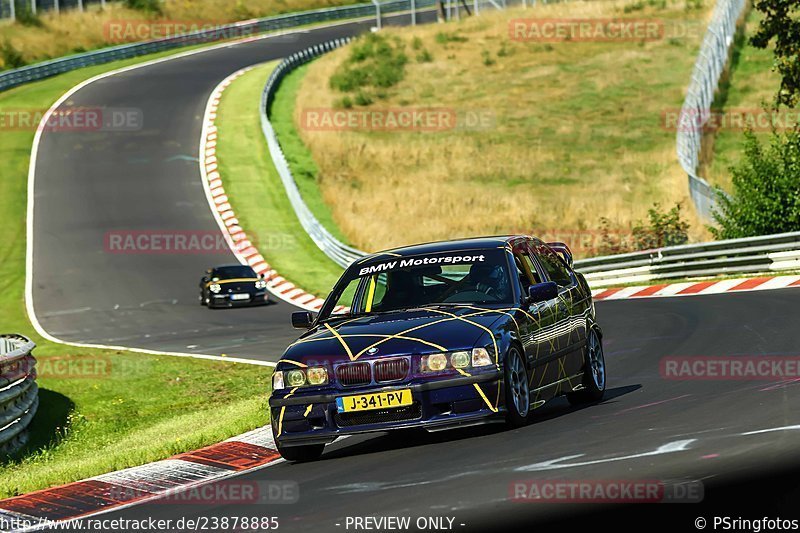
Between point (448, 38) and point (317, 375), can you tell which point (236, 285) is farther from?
point (448, 38)

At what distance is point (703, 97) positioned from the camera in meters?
45.5

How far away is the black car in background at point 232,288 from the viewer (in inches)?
1209

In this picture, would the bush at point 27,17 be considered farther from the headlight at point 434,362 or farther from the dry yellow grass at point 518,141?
the headlight at point 434,362

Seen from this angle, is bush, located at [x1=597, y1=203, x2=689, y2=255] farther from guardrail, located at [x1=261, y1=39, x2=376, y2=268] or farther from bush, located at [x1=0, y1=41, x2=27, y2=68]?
bush, located at [x1=0, y1=41, x2=27, y2=68]

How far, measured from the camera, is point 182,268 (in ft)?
119

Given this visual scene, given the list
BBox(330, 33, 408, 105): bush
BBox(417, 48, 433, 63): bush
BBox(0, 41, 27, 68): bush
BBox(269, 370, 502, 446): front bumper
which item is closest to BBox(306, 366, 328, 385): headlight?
BBox(269, 370, 502, 446): front bumper

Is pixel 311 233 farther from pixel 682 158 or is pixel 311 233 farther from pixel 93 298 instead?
pixel 682 158

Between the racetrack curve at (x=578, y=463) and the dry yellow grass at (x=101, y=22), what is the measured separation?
5411 cm

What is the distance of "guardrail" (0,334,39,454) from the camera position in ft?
47.9

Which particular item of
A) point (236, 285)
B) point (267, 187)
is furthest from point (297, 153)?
point (236, 285)

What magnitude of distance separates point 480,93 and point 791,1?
29939 millimetres

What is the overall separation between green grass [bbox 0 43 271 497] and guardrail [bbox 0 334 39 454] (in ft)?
0.84

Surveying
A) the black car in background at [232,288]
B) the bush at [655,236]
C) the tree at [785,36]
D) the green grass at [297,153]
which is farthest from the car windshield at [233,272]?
the tree at [785,36]

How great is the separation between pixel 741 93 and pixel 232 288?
28.5 m
